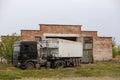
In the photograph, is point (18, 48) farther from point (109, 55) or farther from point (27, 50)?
point (109, 55)

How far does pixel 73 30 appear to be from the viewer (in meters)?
47.9

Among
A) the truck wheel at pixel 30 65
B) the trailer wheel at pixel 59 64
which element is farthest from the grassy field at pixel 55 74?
the trailer wheel at pixel 59 64

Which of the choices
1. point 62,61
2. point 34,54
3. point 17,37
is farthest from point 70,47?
point 17,37

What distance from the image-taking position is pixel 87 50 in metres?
47.7

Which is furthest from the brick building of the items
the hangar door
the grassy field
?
the grassy field

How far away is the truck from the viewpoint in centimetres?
3422

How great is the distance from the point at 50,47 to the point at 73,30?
12305mm

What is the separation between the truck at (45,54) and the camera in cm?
3422

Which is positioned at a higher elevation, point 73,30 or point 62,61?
point 73,30

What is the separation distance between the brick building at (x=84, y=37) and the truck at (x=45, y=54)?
307 inches

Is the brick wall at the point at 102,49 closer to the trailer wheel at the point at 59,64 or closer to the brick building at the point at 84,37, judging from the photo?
the brick building at the point at 84,37

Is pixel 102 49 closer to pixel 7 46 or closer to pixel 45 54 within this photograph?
pixel 7 46

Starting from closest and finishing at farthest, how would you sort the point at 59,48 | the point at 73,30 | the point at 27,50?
the point at 27,50, the point at 59,48, the point at 73,30

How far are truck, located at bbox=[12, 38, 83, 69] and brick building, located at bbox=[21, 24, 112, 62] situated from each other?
25.6 feet
